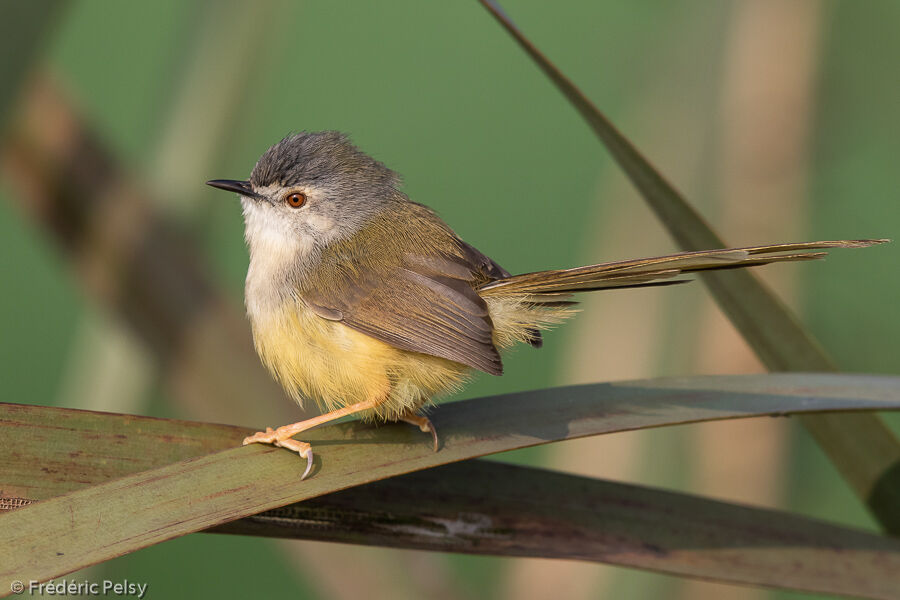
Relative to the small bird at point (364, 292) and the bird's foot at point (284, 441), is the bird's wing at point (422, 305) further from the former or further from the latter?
the bird's foot at point (284, 441)

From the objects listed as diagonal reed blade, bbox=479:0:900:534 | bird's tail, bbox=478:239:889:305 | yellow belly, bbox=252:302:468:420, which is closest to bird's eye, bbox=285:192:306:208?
yellow belly, bbox=252:302:468:420

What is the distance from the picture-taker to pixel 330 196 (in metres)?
2.06

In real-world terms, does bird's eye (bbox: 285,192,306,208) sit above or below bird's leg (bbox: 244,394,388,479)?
above

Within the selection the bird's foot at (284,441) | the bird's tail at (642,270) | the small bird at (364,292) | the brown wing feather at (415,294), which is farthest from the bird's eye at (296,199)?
the bird's foot at (284,441)

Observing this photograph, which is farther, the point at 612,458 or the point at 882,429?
the point at 612,458

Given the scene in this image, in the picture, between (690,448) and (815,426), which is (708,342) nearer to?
(690,448)

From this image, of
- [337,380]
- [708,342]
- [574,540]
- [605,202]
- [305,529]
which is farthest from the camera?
[605,202]

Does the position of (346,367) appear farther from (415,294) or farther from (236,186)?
(236,186)

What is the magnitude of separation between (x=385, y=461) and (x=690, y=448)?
1349mm

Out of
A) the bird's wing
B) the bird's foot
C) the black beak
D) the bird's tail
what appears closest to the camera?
the bird's tail

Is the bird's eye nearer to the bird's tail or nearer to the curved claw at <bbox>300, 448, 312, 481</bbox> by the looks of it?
the bird's tail

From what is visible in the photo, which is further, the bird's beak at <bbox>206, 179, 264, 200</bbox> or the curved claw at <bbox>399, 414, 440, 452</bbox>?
the bird's beak at <bbox>206, 179, 264, 200</bbox>

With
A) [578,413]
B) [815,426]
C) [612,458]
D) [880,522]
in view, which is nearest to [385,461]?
[578,413]

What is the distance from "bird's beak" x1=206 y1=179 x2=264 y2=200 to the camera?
199 cm
